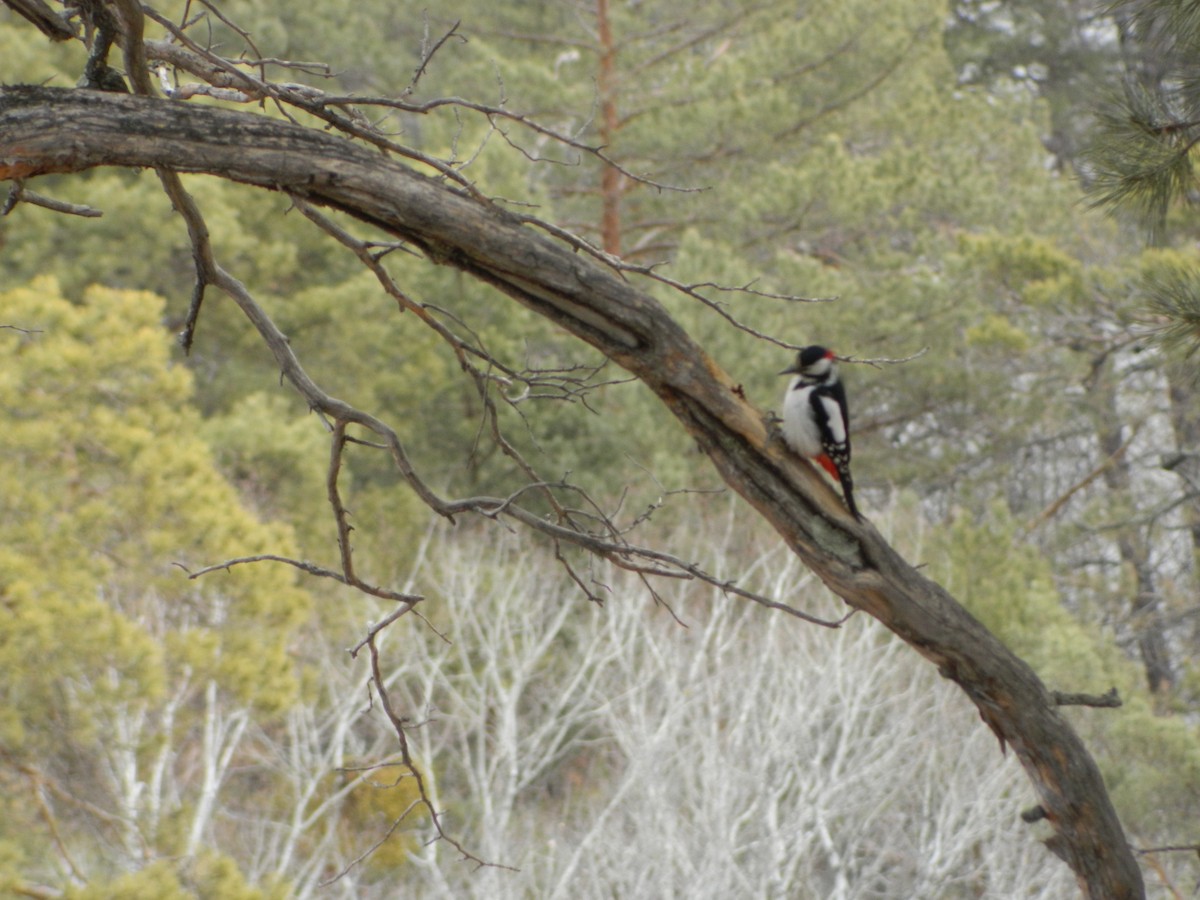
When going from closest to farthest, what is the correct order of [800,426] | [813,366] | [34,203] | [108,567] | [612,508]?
1. [34,203]
2. [800,426]
3. [813,366]
4. [108,567]
5. [612,508]

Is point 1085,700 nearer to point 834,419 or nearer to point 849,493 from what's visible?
point 849,493

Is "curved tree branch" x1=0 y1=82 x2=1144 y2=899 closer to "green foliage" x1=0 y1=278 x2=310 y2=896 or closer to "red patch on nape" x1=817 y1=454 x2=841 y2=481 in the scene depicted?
"red patch on nape" x1=817 y1=454 x2=841 y2=481

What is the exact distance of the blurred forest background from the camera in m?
8.05

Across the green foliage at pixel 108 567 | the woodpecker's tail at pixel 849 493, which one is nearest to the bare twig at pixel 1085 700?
the woodpecker's tail at pixel 849 493

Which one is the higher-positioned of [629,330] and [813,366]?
[813,366]

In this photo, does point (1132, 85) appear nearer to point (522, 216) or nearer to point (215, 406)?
point (522, 216)

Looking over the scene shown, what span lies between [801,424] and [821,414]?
7.7 inches

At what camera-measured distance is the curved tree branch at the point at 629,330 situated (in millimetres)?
2254

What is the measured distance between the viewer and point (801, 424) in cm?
359

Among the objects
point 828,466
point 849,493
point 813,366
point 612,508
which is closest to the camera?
point 849,493

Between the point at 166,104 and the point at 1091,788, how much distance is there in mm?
2120

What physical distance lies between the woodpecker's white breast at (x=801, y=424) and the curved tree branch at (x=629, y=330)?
0.18 m

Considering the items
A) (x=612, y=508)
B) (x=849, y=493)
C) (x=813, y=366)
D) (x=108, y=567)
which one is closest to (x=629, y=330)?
(x=849, y=493)

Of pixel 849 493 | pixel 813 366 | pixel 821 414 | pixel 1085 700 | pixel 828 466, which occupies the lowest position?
pixel 1085 700
